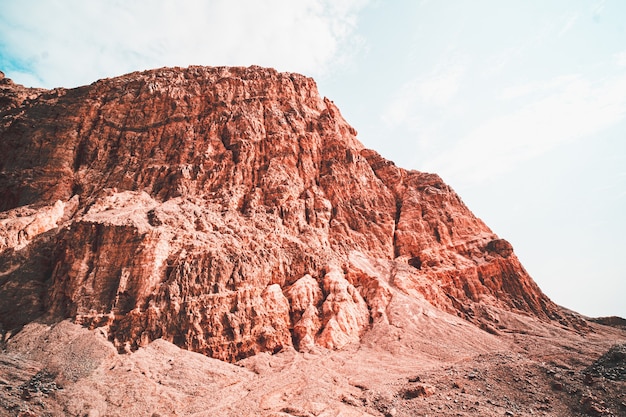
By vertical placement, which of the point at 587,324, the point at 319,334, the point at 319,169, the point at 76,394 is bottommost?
the point at 76,394

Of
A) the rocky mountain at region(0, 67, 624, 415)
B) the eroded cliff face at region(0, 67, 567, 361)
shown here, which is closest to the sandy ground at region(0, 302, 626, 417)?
the rocky mountain at region(0, 67, 624, 415)

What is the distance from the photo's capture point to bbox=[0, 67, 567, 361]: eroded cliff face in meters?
30.7

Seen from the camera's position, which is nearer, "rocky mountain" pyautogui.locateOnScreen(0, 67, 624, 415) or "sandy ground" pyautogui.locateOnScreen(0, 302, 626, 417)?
"sandy ground" pyautogui.locateOnScreen(0, 302, 626, 417)

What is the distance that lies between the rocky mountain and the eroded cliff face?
0.19 meters

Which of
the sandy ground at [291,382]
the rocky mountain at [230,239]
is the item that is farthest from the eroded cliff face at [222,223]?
the sandy ground at [291,382]

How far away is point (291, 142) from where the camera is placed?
54.5m

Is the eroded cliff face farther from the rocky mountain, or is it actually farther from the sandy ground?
the sandy ground

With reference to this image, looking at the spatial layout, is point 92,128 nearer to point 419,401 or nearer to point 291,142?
point 291,142

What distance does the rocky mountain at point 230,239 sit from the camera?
97.0 feet

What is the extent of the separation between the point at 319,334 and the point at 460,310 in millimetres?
20067

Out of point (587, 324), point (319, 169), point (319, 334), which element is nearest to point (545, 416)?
point (319, 334)

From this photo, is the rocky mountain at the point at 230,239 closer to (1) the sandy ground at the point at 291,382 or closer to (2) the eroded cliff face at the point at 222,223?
(2) the eroded cliff face at the point at 222,223

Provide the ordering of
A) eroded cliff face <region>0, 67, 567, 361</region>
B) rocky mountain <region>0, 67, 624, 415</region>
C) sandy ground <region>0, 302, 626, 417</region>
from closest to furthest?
1. sandy ground <region>0, 302, 626, 417</region>
2. rocky mountain <region>0, 67, 624, 415</region>
3. eroded cliff face <region>0, 67, 567, 361</region>

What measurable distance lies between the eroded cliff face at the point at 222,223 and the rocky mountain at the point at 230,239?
19cm
